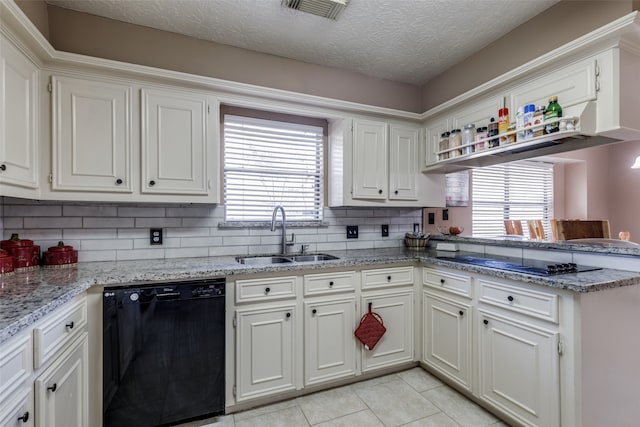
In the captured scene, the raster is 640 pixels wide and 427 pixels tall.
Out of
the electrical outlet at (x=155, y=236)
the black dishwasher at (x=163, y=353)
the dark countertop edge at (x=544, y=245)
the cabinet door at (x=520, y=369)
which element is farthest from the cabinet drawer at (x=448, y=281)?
the electrical outlet at (x=155, y=236)

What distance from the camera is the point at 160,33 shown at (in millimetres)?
2230

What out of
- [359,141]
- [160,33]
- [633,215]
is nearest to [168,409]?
[359,141]

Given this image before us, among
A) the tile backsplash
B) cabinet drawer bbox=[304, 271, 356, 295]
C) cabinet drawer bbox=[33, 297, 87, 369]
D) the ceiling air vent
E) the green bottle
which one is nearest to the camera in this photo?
cabinet drawer bbox=[33, 297, 87, 369]

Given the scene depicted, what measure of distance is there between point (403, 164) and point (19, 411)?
2.80 m

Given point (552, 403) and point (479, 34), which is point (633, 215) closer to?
point (479, 34)

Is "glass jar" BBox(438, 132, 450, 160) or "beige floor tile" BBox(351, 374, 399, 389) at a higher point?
"glass jar" BBox(438, 132, 450, 160)

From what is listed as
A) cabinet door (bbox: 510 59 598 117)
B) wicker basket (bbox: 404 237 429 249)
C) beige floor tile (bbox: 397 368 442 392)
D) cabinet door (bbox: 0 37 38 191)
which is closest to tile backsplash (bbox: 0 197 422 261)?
cabinet door (bbox: 0 37 38 191)

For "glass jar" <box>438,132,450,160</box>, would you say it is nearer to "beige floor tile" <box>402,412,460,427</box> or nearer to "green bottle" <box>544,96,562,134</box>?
"green bottle" <box>544,96,562,134</box>

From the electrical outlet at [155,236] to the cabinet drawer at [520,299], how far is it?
2270 millimetres

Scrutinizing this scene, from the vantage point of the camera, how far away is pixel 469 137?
2.39 m

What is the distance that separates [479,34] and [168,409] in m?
3.31

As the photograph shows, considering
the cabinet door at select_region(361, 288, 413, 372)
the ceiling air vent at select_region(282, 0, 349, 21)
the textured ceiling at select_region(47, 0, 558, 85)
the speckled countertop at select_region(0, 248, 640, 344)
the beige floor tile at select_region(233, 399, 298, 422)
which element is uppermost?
the textured ceiling at select_region(47, 0, 558, 85)

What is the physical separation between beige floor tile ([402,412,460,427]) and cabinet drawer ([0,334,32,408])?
6.12 ft

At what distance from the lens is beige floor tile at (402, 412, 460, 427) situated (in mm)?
1823
